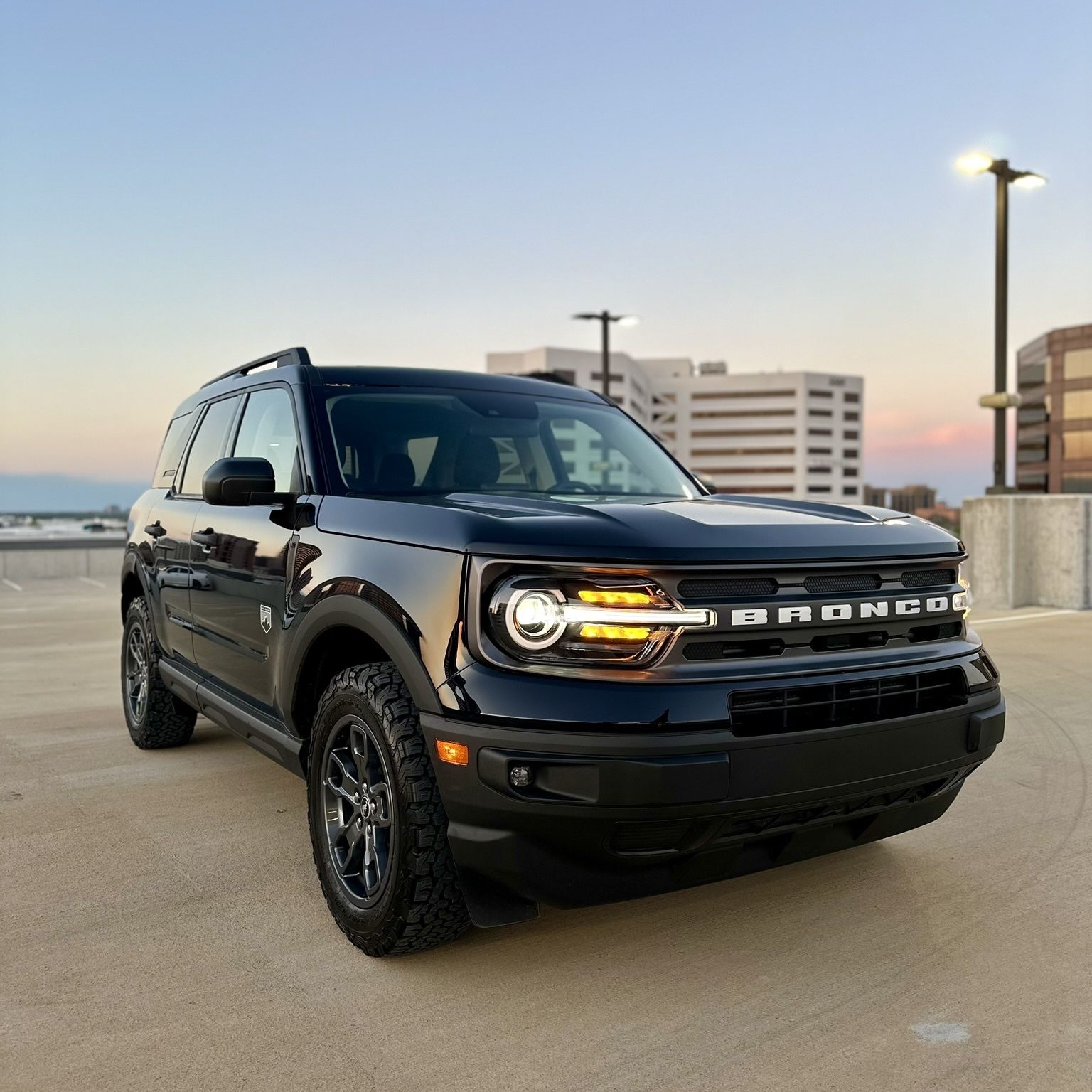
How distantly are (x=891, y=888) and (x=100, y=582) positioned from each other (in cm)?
1987

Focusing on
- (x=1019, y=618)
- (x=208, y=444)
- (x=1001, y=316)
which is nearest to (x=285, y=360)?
(x=208, y=444)

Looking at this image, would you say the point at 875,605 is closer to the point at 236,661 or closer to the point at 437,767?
the point at 437,767

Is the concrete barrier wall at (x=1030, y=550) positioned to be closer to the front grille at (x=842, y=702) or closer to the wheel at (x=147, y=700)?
the wheel at (x=147, y=700)

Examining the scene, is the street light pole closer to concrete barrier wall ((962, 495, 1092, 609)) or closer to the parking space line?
concrete barrier wall ((962, 495, 1092, 609))

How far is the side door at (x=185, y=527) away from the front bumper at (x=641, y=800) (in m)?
2.46

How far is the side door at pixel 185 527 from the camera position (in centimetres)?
478

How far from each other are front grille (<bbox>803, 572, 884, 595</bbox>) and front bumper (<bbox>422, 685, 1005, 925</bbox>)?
0.38m

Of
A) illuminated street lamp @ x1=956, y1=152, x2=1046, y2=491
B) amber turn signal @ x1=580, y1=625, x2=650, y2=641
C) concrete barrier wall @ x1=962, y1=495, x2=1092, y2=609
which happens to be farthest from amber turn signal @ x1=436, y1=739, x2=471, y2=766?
illuminated street lamp @ x1=956, y1=152, x2=1046, y2=491

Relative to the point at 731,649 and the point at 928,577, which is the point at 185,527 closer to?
the point at 731,649

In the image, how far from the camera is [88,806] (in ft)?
15.3

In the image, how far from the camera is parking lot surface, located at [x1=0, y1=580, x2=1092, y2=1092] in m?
2.49

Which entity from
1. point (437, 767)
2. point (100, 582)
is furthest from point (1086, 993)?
point (100, 582)

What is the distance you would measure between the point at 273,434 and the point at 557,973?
2.37m

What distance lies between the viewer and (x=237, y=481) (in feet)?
11.7
